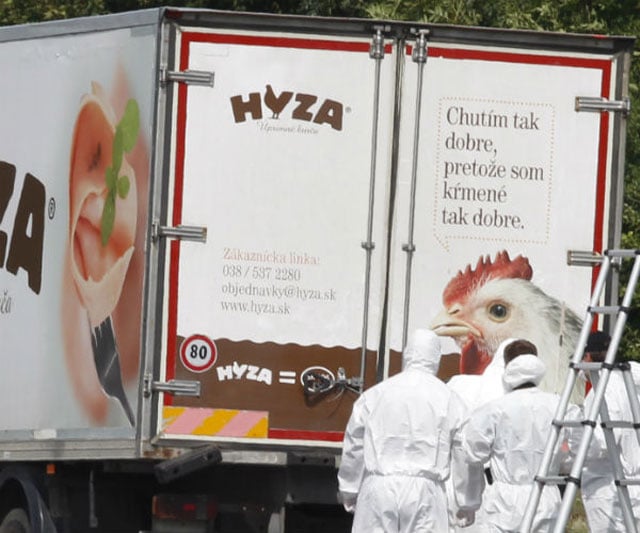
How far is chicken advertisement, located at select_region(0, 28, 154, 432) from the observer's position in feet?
39.9

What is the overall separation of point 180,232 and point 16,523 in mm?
2566

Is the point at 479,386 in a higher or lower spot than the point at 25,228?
lower

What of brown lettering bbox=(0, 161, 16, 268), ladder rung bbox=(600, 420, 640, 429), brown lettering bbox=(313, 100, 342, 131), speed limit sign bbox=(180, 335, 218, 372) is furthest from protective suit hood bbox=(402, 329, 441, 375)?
brown lettering bbox=(0, 161, 16, 268)

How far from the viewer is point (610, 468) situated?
11.6m

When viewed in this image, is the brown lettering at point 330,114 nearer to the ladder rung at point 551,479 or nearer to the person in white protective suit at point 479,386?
the person in white protective suit at point 479,386

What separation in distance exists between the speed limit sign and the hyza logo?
1.27 m

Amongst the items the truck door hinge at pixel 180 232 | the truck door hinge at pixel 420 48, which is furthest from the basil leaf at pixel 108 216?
the truck door hinge at pixel 420 48

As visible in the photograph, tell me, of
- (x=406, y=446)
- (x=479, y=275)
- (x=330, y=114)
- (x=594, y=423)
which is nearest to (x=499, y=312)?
(x=479, y=275)

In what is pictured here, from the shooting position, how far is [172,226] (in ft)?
39.2

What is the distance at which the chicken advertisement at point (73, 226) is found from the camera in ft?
39.9

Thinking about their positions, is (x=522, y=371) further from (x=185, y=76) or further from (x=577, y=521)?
(x=577, y=521)

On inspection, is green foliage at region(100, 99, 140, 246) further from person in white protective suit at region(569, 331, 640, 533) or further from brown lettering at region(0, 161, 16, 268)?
person in white protective suit at region(569, 331, 640, 533)

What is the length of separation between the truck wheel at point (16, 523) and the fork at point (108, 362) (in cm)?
138

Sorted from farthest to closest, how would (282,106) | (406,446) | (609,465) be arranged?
(282,106)
(609,465)
(406,446)
